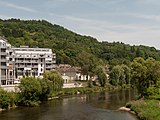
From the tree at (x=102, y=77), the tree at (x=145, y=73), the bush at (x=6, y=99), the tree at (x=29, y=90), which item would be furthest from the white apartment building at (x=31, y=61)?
the tree at (x=145, y=73)

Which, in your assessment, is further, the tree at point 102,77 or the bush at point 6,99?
the tree at point 102,77

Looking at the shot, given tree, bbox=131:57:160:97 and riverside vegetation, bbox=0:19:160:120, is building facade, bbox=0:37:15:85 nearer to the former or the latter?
riverside vegetation, bbox=0:19:160:120

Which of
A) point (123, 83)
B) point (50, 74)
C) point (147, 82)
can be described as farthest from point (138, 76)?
point (123, 83)

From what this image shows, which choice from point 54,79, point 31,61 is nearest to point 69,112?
point 54,79

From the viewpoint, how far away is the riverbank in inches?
1704

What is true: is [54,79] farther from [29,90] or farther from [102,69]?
[102,69]

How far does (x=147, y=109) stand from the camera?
46.7 meters

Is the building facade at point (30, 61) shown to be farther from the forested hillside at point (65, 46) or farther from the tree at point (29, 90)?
the tree at point (29, 90)

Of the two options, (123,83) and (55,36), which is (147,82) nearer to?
(123,83)

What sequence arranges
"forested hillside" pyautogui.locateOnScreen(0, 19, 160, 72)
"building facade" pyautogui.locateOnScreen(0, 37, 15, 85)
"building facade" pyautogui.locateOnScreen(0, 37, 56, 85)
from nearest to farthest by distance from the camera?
"building facade" pyautogui.locateOnScreen(0, 37, 15, 85), "building facade" pyautogui.locateOnScreen(0, 37, 56, 85), "forested hillside" pyautogui.locateOnScreen(0, 19, 160, 72)

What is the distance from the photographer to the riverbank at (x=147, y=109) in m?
43.3

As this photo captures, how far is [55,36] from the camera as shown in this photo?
600ft

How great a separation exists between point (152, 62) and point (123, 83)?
3673 cm

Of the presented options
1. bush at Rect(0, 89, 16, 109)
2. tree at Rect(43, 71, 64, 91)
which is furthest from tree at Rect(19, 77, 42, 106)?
tree at Rect(43, 71, 64, 91)
